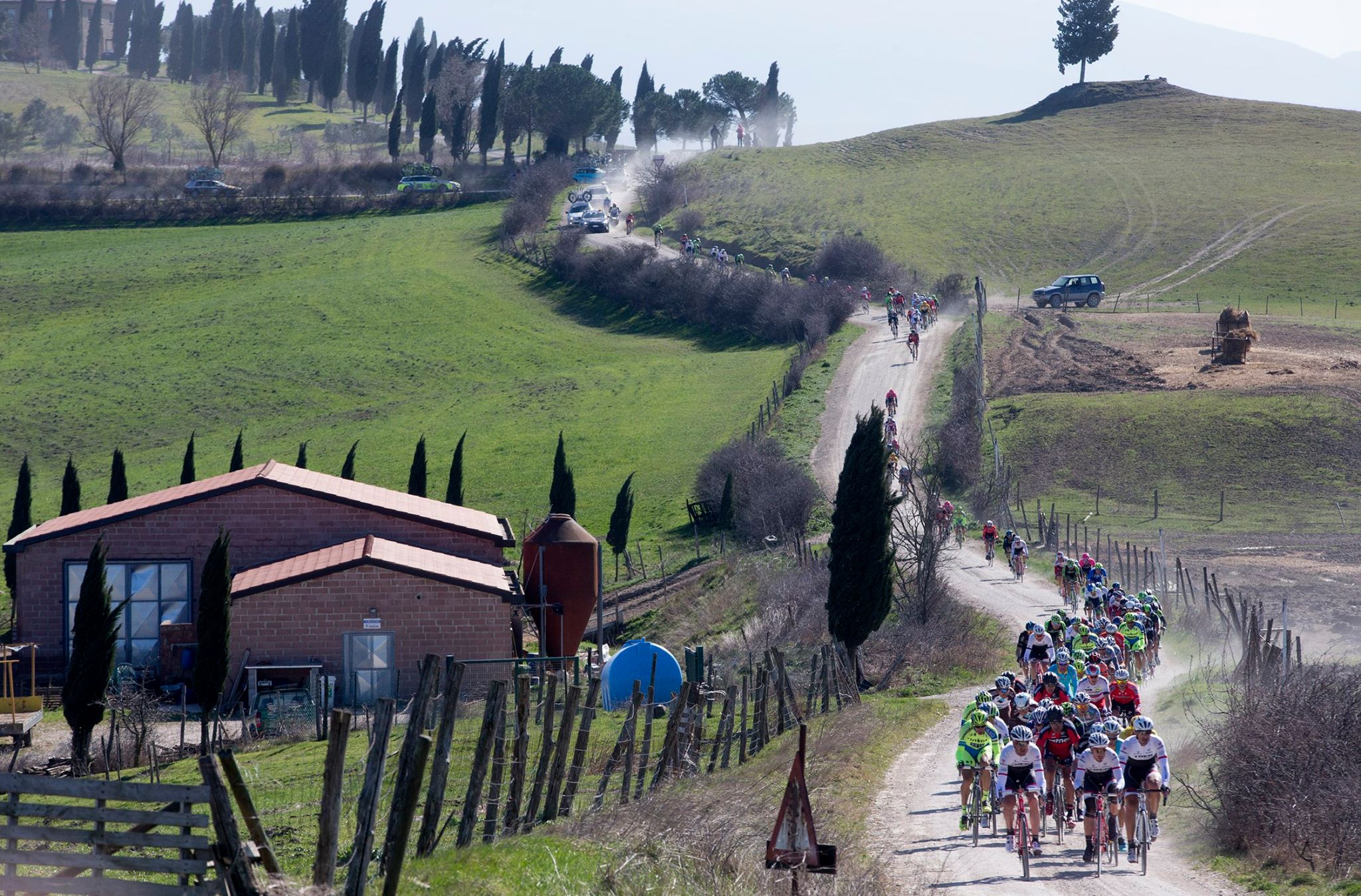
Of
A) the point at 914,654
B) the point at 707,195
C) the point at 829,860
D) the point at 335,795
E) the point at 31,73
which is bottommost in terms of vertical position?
the point at 914,654

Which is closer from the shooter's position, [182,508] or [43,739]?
[43,739]

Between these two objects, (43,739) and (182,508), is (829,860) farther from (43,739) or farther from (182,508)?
(182,508)

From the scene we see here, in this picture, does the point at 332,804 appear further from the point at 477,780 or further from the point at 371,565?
the point at 371,565

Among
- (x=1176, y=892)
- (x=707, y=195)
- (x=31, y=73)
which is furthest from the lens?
(x=31, y=73)

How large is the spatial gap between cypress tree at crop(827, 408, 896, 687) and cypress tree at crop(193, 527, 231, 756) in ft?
36.1

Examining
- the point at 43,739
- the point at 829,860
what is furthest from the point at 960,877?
the point at 43,739

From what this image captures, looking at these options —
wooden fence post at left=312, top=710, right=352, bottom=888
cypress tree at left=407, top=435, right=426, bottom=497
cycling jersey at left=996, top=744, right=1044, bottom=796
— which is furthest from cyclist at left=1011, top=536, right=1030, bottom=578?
wooden fence post at left=312, top=710, right=352, bottom=888

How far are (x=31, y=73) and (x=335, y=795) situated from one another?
190m

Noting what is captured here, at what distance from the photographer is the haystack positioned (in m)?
62.4

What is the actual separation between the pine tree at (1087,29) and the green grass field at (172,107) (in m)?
78.5

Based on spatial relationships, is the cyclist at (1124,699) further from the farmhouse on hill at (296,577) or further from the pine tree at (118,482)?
the pine tree at (118,482)

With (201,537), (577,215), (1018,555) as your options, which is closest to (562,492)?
(201,537)

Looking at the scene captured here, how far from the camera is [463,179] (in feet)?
379

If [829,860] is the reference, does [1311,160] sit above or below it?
above
